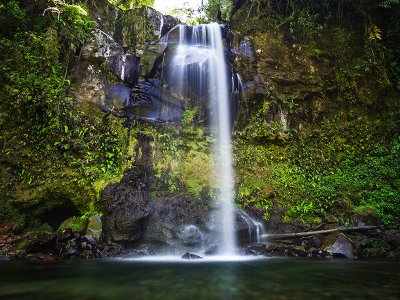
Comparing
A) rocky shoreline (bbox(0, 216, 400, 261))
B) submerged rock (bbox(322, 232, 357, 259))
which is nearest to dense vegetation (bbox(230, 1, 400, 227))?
rocky shoreline (bbox(0, 216, 400, 261))

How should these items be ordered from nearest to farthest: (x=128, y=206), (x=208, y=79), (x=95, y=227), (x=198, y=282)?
1. (x=198, y=282)
2. (x=95, y=227)
3. (x=128, y=206)
4. (x=208, y=79)

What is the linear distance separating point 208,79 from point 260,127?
2746mm

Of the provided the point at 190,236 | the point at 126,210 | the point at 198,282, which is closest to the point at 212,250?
the point at 190,236

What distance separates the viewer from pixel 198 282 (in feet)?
13.6

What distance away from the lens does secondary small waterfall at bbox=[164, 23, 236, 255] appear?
11.1 metres

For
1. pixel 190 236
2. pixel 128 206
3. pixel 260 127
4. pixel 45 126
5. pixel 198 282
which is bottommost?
pixel 198 282

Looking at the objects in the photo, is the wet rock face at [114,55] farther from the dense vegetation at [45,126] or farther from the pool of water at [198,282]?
the pool of water at [198,282]

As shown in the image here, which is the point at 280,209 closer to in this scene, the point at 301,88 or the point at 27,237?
the point at 301,88

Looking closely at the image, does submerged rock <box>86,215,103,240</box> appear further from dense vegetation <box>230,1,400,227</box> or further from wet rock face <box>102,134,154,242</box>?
dense vegetation <box>230,1,400,227</box>

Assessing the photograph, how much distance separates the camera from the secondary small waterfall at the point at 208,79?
11.1 m

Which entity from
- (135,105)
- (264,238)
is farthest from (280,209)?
(135,105)

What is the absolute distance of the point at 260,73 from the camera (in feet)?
38.8

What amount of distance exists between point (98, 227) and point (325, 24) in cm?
1210

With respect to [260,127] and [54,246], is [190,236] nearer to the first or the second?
[54,246]
